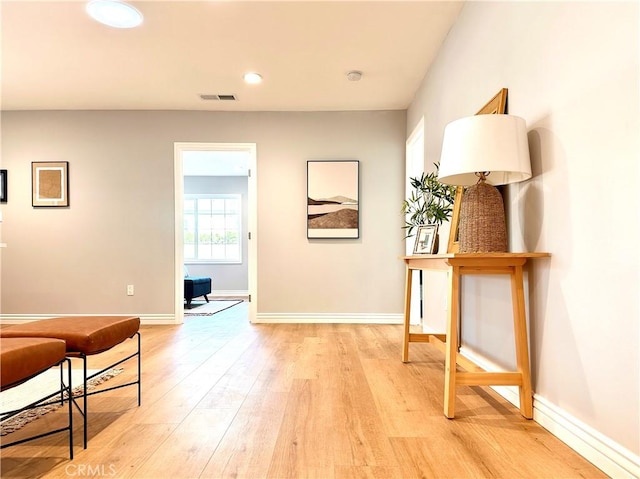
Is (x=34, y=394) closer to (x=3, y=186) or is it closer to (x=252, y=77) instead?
(x=252, y=77)

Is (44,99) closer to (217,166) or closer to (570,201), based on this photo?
(217,166)

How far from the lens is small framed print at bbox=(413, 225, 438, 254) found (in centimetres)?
244

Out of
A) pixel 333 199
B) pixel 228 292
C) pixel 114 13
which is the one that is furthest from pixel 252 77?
pixel 228 292

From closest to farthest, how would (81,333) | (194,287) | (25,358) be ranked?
(25,358)
(81,333)
(194,287)

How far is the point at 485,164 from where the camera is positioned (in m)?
1.55

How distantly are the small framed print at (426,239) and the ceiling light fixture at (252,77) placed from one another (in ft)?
6.38

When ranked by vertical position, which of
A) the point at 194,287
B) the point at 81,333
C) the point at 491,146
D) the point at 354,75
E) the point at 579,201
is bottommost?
the point at 194,287

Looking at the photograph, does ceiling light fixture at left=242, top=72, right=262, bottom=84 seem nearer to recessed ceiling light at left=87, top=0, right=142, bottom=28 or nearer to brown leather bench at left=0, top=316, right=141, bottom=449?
recessed ceiling light at left=87, top=0, right=142, bottom=28

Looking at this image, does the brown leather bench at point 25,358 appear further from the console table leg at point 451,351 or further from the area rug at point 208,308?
the area rug at point 208,308

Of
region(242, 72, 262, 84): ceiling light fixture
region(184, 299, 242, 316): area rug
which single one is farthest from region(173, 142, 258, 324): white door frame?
region(242, 72, 262, 84): ceiling light fixture

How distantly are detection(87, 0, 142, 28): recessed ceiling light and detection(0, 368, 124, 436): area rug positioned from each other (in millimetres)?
2249

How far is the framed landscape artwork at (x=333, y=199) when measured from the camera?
4098mm

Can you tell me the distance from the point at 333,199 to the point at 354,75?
132cm

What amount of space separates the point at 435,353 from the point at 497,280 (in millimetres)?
1032
